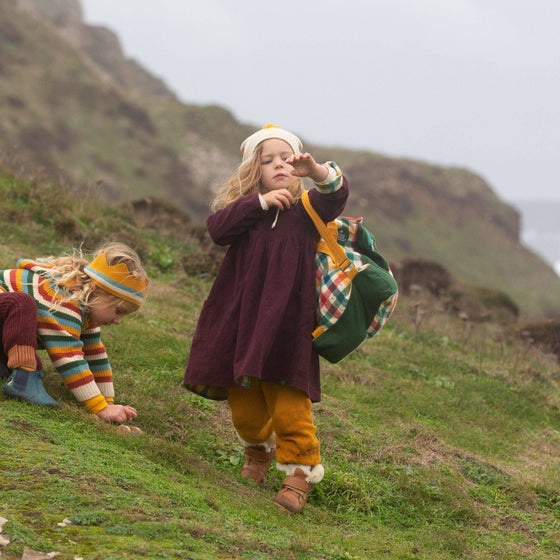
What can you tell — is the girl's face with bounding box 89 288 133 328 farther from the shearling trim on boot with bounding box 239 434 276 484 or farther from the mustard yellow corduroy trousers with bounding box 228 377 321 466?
the shearling trim on boot with bounding box 239 434 276 484

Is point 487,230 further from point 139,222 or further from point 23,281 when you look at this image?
point 23,281

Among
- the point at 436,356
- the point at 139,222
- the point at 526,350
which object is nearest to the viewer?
the point at 436,356

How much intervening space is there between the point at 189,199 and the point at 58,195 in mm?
29140

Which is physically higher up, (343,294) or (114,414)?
(343,294)

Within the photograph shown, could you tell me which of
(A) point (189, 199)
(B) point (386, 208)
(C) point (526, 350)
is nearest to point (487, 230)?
(B) point (386, 208)

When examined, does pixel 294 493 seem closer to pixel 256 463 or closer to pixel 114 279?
pixel 256 463

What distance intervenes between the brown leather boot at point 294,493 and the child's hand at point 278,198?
1.43m

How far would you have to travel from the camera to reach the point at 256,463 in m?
4.45

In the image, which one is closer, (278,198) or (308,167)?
(308,167)

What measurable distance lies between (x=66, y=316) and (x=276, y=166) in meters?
1.48

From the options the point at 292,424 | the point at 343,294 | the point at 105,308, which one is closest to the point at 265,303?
the point at 343,294

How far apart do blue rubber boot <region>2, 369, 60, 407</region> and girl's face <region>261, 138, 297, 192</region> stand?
5.60 feet

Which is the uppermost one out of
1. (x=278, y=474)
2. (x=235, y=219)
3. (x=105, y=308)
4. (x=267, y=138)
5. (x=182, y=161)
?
(x=182, y=161)

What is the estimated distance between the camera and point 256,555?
291cm
